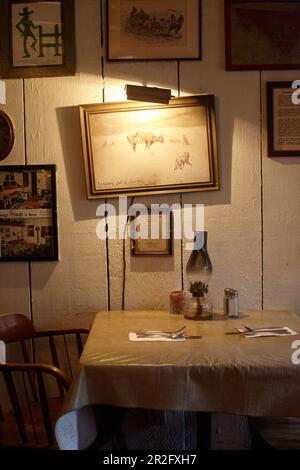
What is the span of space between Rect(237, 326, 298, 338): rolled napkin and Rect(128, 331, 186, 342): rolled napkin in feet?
0.89

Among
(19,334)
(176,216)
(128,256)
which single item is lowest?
(19,334)

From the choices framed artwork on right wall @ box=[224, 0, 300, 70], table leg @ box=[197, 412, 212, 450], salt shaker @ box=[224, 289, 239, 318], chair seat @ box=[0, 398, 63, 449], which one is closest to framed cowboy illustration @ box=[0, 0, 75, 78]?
Answer: framed artwork on right wall @ box=[224, 0, 300, 70]

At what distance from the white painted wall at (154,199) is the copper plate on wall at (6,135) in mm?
34

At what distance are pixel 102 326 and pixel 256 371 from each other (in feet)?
2.61

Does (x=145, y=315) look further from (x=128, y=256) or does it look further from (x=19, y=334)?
(x=19, y=334)

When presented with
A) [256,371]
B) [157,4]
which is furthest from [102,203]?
[256,371]

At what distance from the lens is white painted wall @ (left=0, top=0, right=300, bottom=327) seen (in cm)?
257

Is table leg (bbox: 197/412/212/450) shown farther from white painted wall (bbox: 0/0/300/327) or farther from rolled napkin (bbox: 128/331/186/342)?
white painted wall (bbox: 0/0/300/327)

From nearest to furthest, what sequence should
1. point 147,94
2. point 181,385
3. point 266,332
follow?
point 181,385, point 266,332, point 147,94

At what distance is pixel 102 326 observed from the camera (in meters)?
2.18

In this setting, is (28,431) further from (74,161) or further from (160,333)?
(74,161)

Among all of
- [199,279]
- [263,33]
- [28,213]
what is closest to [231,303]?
[199,279]

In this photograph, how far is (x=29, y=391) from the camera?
2.63 m

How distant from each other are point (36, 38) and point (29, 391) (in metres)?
1.93
